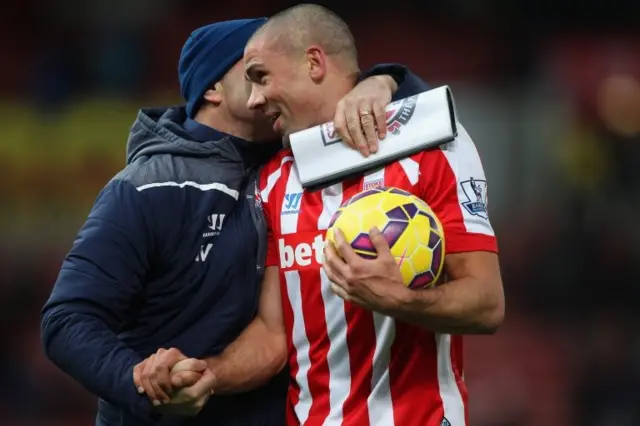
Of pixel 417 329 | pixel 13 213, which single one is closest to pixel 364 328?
pixel 417 329

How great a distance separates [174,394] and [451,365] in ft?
2.85

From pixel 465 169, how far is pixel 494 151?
5843mm

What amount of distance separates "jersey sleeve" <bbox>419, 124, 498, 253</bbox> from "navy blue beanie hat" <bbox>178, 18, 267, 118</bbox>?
0.85 meters

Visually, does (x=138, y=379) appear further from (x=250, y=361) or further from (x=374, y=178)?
(x=374, y=178)

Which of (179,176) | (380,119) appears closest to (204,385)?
(179,176)

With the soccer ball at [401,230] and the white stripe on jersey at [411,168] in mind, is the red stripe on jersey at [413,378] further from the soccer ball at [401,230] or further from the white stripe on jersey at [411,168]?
the white stripe on jersey at [411,168]

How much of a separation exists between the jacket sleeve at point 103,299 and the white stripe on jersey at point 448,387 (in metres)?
0.88

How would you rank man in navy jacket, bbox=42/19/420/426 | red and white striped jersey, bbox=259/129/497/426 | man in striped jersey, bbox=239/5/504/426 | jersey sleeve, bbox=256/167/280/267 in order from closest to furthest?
man in striped jersey, bbox=239/5/504/426, man in navy jacket, bbox=42/19/420/426, red and white striped jersey, bbox=259/129/497/426, jersey sleeve, bbox=256/167/280/267

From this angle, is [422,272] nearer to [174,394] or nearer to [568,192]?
[174,394]

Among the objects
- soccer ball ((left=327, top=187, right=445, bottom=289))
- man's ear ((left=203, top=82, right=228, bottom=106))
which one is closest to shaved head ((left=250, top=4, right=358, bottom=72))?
man's ear ((left=203, top=82, right=228, bottom=106))

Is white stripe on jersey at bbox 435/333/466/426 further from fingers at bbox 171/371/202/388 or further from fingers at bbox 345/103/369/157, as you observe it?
fingers at bbox 171/371/202/388

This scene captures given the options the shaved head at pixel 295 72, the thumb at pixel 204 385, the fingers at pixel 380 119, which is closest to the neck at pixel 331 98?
the shaved head at pixel 295 72

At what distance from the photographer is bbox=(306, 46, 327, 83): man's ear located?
11.7ft

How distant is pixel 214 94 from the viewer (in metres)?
3.81
